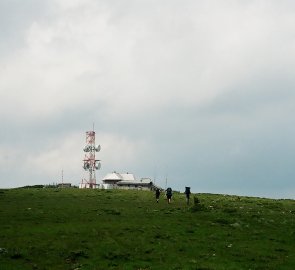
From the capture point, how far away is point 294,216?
180 feet

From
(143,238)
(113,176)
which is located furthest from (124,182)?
(143,238)

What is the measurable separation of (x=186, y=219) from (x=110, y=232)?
10766mm

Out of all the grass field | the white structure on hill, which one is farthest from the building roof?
the grass field

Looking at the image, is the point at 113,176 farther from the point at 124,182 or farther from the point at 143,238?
the point at 143,238

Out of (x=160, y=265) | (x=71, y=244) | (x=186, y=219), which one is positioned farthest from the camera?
(x=186, y=219)

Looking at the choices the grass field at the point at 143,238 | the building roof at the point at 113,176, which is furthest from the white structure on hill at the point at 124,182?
the grass field at the point at 143,238

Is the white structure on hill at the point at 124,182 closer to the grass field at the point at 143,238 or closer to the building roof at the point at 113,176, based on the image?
the building roof at the point at 113,176

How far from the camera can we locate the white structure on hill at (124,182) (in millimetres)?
154125

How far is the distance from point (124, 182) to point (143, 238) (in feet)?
402

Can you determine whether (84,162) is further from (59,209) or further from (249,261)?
(249,261)

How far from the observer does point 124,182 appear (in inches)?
6299

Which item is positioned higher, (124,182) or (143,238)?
(124,182)

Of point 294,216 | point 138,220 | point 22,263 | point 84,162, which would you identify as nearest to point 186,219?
point 138,220

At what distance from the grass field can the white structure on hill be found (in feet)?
315
